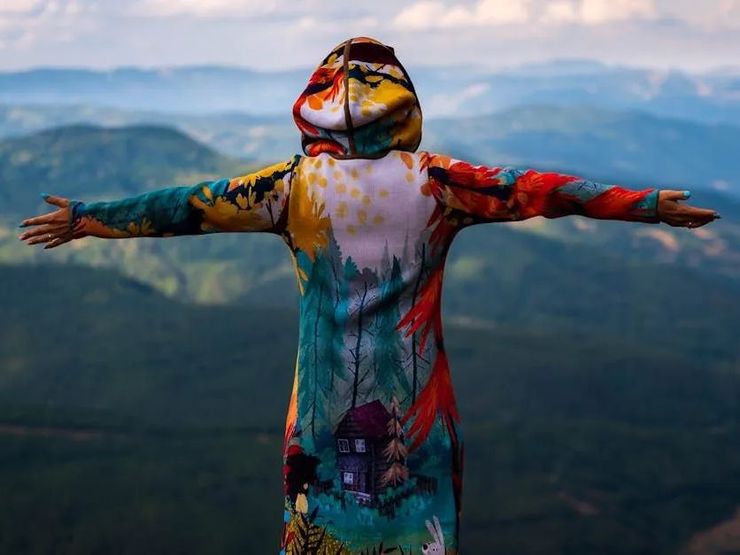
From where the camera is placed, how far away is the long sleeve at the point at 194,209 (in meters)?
4.49

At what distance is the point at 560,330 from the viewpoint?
12206 centimetres

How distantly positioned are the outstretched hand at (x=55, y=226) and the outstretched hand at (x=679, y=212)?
1887 millimetres

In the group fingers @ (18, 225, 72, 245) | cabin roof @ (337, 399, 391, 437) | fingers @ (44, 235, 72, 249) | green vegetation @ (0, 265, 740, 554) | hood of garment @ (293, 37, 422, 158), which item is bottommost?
green vegetation @ (0, 265, 740, 554)

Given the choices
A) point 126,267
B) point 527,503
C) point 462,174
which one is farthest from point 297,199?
point 126,267

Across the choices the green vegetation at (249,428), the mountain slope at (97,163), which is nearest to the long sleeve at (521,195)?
the green vegetation at (249,428)

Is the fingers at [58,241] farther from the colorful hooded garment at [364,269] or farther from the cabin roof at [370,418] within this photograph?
the cabin roof at [370,418]

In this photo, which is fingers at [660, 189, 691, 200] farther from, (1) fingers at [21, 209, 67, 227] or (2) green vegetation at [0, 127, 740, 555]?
(2) green vegetation at [0, 127, 740, 555]

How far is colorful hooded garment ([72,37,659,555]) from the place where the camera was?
450 centimetres

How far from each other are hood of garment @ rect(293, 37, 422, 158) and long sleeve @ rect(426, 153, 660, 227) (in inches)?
6.0

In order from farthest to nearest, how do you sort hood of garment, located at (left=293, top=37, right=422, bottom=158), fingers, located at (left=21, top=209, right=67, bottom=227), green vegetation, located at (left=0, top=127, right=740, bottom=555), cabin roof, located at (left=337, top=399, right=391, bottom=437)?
green vegetation, located at (left=0, top=127, right=740, bottom=555), cabin roof, located at (left=337, top=399, right=391, bottom=437), hood of garment, located at (left=293, top=37, right=422, bottom=158), fingers, located at (left=21, top=209, right=67, bottom=227)

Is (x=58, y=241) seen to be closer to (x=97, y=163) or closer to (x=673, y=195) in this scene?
(x=673, y=195)

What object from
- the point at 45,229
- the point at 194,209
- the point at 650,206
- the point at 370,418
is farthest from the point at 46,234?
the point at 650,206

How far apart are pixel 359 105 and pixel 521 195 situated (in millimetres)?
610

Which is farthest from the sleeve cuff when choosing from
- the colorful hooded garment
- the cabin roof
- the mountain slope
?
the mountain slope
